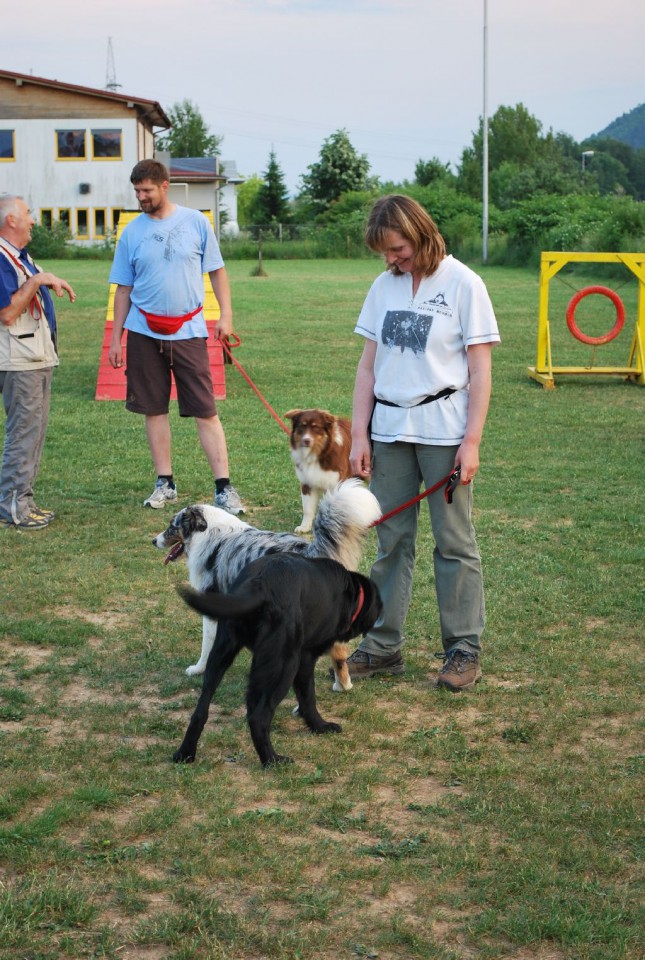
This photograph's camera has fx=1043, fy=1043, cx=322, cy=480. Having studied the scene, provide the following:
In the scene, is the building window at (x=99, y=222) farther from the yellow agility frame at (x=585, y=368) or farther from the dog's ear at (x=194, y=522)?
the dog's ear at (x=194, y=522)

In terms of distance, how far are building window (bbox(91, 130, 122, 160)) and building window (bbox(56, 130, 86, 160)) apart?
1.80 ft

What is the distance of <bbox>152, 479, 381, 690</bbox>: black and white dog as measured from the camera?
13.2 ft

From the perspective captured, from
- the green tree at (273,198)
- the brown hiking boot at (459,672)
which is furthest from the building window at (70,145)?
the brown hiking boot at (459,672)

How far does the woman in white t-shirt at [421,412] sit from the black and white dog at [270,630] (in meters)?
0.71

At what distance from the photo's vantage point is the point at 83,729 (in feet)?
13.1

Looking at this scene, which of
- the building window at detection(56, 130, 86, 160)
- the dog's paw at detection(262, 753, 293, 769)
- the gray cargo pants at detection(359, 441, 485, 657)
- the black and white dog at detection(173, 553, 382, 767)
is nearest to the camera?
the black and white dog at detection(173, 553, 382, 767)

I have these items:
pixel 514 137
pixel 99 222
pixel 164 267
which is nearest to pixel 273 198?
pixel 99 222

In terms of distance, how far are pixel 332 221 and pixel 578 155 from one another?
7872 centimetres

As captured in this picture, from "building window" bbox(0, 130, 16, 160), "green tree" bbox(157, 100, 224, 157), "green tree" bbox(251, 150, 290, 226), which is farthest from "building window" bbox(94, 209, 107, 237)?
"green tree" bbox(157, 100, 224, 157)

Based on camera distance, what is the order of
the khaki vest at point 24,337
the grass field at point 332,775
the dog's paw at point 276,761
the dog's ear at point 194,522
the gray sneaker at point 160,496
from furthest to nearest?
1. the gray sneaker at point 160,496
2. the khaki vest at point 24,337
3. the dog's ear at point 194,522
4. the dog's paw at point 276,761
5. the grass field at point 332,775

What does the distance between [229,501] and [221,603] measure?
373 centimetres

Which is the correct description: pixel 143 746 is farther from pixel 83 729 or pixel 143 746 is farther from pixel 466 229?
pixel 466 229

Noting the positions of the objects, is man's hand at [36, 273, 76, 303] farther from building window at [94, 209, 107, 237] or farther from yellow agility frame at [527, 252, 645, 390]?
building window at [94, 209, 107, 237]

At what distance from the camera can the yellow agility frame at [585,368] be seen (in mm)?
12891
